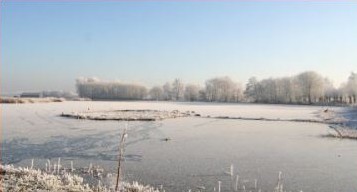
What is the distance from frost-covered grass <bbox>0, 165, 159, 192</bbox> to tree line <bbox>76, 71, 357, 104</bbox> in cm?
10418

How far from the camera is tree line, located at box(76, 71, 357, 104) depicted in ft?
377

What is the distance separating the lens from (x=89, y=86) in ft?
543

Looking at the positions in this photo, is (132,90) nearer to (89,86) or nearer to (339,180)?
(89,86)

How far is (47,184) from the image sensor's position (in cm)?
1112

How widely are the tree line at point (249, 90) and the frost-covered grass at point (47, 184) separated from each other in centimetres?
10418

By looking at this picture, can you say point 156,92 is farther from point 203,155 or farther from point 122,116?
point 203,155

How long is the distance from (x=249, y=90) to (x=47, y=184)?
417ft

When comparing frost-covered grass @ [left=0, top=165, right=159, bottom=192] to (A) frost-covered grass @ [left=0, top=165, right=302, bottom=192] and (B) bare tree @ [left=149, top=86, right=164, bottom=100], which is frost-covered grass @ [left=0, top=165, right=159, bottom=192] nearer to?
(A) frost-covered grass @ [left=0, top=165, right=302, bottom=192]

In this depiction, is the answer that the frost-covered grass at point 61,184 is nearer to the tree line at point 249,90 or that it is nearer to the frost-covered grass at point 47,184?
the frost-covered grass at point 47,184

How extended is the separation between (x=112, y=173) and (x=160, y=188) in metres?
2.63

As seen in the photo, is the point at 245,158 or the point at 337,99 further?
the point at 337,99

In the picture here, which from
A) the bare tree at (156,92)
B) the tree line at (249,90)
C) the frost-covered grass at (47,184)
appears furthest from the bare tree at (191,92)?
the frost-covered grass at (47,184)

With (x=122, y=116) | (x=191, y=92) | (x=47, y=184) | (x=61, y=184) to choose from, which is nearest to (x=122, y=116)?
(x=122, y=116)

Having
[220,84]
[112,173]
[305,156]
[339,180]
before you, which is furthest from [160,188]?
[220,84]
